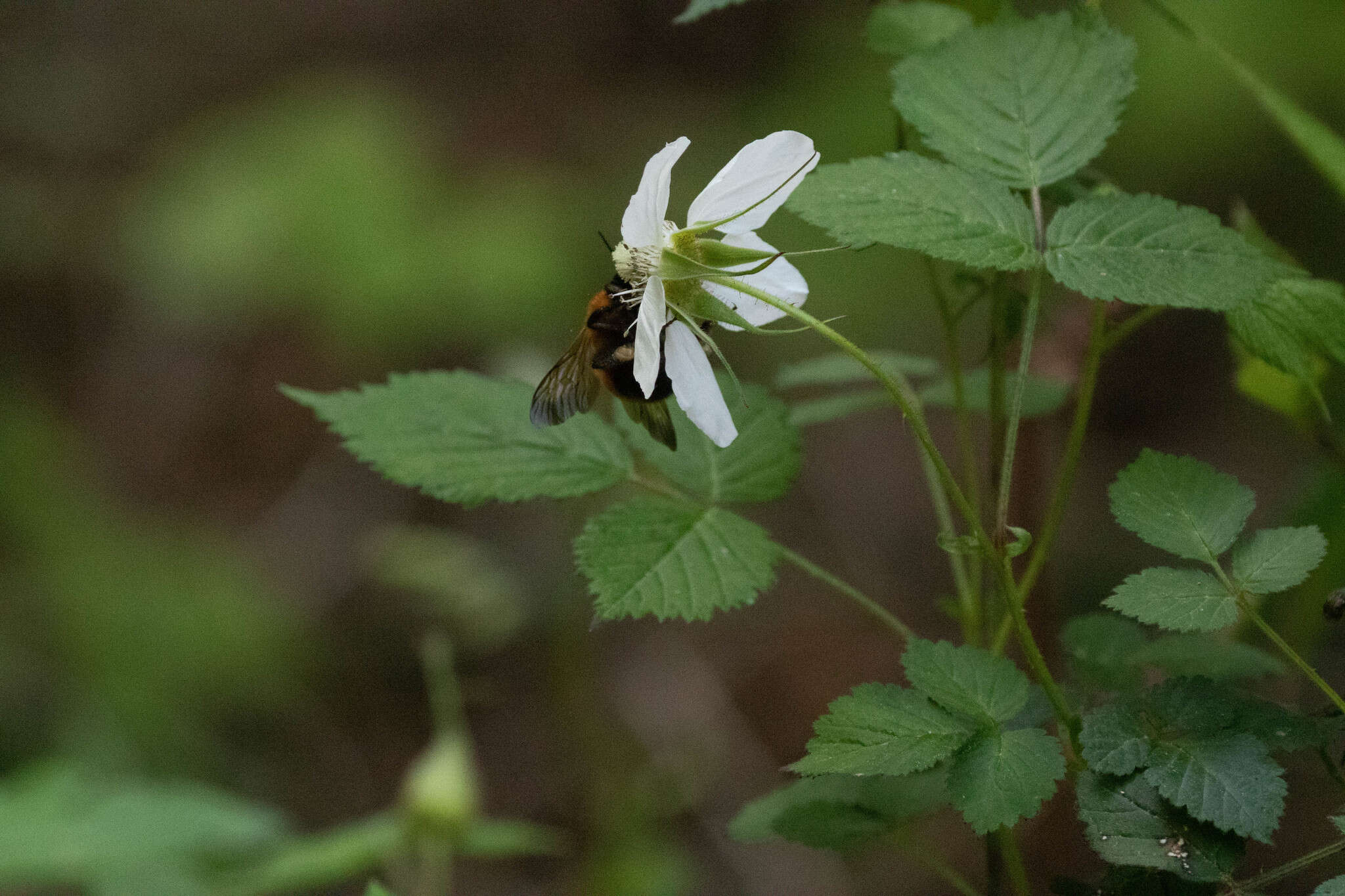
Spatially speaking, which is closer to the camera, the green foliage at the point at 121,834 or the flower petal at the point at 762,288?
the flower petal at the point at 762,288

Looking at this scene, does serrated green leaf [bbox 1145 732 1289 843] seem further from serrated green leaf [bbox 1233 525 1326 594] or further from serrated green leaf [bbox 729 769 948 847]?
serrated green leaf [bbox 729 769 948 847]

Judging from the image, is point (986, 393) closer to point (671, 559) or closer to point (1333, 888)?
point (671, 559)

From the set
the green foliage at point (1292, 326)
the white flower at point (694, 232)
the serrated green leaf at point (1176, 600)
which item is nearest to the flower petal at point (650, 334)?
the white flower at point (694, 232)

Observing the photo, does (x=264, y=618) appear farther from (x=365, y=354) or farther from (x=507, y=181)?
(x=507, y=181)

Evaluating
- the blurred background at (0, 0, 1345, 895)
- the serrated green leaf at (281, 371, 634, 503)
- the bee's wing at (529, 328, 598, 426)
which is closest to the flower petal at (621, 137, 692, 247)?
the bee's wing at (529, 328, 598, 426)

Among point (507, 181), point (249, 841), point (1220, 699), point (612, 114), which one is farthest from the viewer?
point (612, 114)

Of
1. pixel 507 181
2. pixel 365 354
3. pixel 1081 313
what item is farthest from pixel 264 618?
pixel 1081 313

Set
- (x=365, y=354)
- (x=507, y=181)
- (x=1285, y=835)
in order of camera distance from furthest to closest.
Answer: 1. (x=507, y=181)
2. (x=365, y=354)
3. (x=1285, y=835)

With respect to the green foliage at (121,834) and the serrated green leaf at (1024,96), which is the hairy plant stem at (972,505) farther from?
the green foliage at (121,834)
